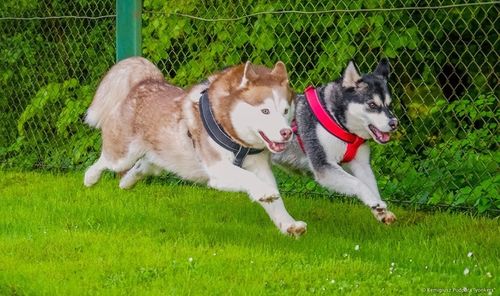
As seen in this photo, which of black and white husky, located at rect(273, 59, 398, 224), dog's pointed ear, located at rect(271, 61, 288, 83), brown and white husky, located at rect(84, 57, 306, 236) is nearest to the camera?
brown and white husky, located at rect(84, 57, 306, 236)

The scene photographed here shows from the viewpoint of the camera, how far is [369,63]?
7.00 metres

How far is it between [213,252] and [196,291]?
27.9 inches

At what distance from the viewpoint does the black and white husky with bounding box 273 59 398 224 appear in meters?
5.62

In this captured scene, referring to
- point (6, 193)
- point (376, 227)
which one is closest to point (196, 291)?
point (376, 227)

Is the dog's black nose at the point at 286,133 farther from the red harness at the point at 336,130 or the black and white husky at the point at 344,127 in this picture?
the red harness at the point at 336,130

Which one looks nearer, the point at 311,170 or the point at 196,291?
the point at 196,291

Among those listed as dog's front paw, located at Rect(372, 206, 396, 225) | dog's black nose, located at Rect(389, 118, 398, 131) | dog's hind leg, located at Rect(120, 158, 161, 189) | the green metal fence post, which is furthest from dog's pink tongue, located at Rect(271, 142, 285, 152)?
the green metal fence post

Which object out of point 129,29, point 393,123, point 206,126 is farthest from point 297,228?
point 129,29

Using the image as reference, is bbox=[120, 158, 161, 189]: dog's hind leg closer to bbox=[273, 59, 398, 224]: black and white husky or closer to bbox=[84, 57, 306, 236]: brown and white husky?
bbox=[84, 57, 306, 236]: brown and white husky

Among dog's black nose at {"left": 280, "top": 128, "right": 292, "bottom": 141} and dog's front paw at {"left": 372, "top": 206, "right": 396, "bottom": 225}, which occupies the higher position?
dog's black nose at {"left": 280, "top": 128, "right": 292, "bottom": 141}

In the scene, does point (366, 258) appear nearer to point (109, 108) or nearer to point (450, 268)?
point (450, 268)

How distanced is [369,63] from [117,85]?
187cm

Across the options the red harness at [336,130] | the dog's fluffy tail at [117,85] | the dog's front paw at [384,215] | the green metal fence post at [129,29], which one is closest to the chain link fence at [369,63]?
the green metal fence post at [129,29]

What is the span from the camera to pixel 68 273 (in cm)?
A: 434
